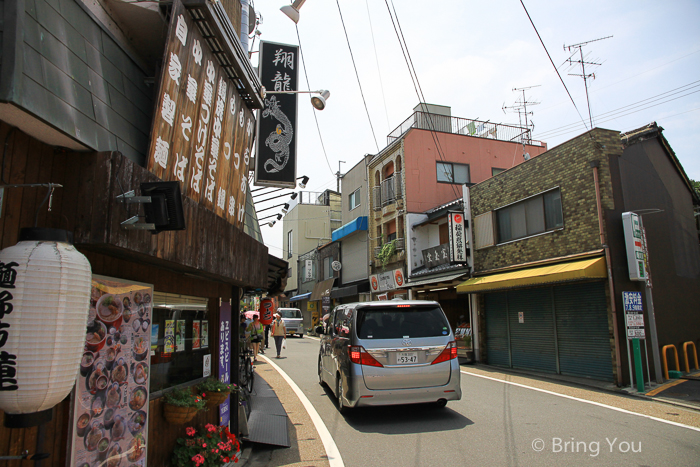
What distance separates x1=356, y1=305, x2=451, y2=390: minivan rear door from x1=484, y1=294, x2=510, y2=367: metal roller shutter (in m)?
9.00

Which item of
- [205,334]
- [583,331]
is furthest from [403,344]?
[583,331]

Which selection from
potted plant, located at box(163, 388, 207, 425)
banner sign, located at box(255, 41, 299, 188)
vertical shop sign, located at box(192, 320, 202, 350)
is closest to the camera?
potted plant, located at box(163, 388, 207, 425)

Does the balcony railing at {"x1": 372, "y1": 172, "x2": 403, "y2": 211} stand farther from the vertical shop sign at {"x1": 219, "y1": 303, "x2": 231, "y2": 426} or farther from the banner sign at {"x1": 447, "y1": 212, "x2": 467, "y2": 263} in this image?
the vertical shop sign at {"x1": 219, "y1": 303, "x2": 231, "y2": 426}

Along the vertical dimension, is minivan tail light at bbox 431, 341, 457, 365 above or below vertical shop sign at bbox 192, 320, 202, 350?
below

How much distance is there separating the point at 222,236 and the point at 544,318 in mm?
11476

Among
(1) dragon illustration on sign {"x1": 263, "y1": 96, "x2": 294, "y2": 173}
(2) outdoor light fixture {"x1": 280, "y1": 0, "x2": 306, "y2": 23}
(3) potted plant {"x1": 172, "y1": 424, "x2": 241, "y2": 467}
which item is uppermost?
(2) outdoor light fixture {"x1": 280, "y1": 0, "x2": 306, "y2": 23}

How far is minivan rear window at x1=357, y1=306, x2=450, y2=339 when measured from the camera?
756 cm

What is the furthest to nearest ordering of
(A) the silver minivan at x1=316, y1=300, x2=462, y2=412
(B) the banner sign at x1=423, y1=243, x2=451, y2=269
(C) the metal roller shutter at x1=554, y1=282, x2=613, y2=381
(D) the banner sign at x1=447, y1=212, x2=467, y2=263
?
(B) the banner sign at x1=423, y1=243, x2=451, y2=269
(D) the banner sign at x1=447, y1=212, x2=467, y2=263
(C) the metal roller shutter at x1=554, y1=282, x2=613, y2=381
(A) the silver minivan at x1=316, y1=300, x2=462, y2=412

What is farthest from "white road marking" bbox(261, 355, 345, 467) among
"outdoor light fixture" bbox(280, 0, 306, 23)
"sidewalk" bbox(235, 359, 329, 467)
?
"outdoor light fixture" bbox(280, 0, 306, 23)

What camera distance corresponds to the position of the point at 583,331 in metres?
12.6

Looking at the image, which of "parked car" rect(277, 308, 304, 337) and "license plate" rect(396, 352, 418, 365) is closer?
"license plate" rect(396, 352, 418, 365)

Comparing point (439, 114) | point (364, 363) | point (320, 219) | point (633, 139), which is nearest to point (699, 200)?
point (633, 139)

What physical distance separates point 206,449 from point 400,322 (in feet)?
12.1

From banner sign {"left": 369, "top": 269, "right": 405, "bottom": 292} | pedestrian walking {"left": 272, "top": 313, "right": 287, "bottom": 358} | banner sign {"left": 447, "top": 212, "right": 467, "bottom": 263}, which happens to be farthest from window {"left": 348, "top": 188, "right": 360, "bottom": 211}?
pedestrian walking {"left": 272, "top": 313, "right": 287, "bottom": 358}
